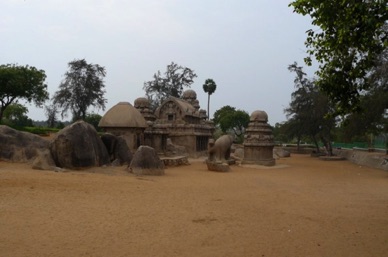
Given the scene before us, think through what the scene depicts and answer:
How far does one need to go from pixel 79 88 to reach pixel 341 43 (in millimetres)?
42856

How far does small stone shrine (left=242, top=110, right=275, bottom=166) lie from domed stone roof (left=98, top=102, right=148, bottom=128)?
29.2ft

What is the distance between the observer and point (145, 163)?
1695cm

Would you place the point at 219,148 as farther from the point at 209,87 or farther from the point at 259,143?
the point at 209,87

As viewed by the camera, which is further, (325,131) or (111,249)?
(325,131)

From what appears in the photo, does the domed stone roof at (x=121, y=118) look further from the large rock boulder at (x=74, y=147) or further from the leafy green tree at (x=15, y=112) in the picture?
the leafy green tree at (x=15, y=112)

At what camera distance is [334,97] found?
29.2 ft

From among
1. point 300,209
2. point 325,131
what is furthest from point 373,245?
point 325,131

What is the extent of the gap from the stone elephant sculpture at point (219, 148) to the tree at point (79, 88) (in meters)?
26.7

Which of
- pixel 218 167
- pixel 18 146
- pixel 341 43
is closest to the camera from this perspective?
pixel 341 43

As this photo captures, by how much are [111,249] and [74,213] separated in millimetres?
2516

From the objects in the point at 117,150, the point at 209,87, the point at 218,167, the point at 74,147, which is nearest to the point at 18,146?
the point at 74,147

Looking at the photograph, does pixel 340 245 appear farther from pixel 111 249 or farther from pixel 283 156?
pixel 283 156

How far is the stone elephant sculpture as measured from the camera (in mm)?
A: 24281

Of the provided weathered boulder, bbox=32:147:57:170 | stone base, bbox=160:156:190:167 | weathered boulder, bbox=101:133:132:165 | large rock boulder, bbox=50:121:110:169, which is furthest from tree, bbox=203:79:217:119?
weathered boulder, bbox=32:147:57:170
